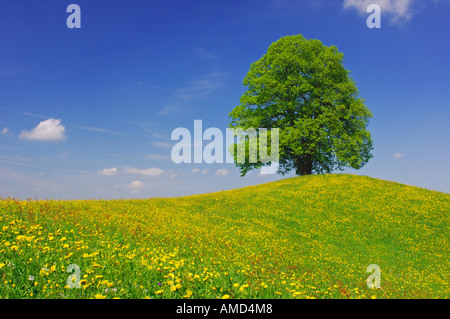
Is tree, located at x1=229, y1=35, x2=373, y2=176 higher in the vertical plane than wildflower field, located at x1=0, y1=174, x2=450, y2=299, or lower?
higher

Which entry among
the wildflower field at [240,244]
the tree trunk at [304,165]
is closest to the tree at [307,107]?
the tree trunk at [304,165]

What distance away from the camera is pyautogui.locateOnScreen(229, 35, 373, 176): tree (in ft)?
103

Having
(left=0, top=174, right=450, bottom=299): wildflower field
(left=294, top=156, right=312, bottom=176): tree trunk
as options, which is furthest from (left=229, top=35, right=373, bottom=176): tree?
(left=0, top=174, right=450, bottom=299): wildflower field

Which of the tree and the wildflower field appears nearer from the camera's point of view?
the wildflower field

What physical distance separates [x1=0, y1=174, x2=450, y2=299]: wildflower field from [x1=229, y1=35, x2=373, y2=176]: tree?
12.2 ft

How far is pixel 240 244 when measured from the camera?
583 inches

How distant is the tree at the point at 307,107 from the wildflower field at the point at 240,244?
12.2ft

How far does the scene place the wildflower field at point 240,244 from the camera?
734 centimetres

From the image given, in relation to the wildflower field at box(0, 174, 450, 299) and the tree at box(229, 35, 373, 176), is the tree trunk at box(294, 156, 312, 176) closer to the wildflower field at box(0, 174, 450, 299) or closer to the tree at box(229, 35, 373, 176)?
the tree at box(229, 35, 373, 176)

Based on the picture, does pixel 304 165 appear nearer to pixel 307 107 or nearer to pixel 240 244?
pixel 307 107

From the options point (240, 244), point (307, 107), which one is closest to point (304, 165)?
point (307, 107)

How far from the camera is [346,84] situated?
32781 mm
